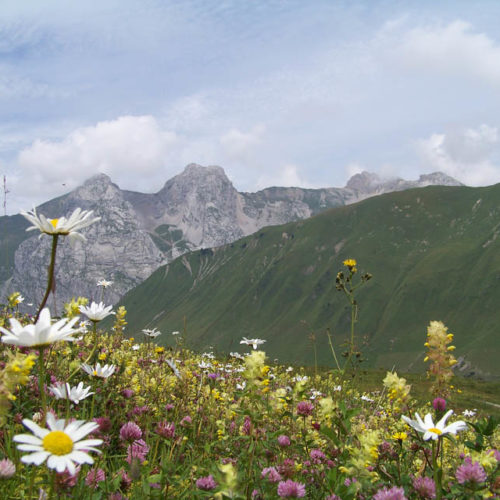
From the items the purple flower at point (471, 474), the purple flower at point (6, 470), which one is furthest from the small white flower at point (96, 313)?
the purple flower at point (471, 474)

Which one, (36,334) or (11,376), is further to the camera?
(36,334)

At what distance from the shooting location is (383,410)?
990 centimetres

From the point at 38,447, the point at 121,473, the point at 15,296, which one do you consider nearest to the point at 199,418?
the point at 121,473

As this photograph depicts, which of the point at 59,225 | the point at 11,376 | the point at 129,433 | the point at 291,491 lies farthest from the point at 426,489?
the point at 59,225

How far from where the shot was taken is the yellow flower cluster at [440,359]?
3.29m

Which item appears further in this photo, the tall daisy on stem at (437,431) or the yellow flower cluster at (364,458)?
A: the yellow flower cluster at (364,458)

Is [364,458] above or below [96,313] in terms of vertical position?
below

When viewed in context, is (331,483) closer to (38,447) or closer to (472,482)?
(472,482)

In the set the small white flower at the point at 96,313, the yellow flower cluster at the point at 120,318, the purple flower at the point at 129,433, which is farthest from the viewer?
the yellow flower cluster at the point at 120,318

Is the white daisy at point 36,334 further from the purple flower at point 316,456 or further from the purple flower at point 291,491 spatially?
the purple flower at point 316,456

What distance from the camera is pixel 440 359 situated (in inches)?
130

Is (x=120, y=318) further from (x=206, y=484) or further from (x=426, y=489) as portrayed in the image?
(x=426, y=489)

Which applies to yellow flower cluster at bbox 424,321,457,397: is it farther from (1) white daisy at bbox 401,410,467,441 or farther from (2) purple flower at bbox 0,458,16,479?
(2) purple flower at bbox 0,458,16,479

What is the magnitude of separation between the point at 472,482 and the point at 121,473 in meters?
2.53
